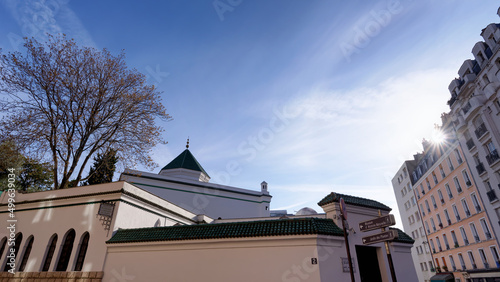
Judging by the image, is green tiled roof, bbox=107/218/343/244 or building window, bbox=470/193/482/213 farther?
building window, bbox=470/193/482/213

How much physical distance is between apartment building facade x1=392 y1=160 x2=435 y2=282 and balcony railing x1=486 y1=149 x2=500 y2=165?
17058 mm

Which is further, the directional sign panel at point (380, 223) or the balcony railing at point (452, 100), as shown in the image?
the balcony railing at point (452, 100)

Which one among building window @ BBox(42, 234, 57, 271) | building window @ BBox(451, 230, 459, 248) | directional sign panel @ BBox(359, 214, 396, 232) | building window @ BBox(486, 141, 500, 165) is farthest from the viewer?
building window @ BBox(451, 230, 459, 248)

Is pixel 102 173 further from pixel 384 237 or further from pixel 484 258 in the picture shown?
pixel 484 258

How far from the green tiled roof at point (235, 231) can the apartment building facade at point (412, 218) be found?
118 feet

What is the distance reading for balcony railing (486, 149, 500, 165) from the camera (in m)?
22.9

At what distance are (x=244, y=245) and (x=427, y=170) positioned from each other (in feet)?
113

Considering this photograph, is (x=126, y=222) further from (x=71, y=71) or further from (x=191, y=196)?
(x=191, y=196)

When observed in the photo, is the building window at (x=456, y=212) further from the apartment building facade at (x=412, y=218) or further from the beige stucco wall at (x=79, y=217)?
the beige stucco wall at (x=79, y=217)

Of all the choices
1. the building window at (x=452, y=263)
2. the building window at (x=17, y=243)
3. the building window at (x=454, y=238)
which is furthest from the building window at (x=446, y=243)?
the building window at (x=17, y=243)

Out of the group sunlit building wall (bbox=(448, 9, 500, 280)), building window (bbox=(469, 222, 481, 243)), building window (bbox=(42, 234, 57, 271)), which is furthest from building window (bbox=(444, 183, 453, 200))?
building window (bbox=(42, 234, 57, 271))

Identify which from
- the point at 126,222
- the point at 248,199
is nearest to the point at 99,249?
the point at 126,222

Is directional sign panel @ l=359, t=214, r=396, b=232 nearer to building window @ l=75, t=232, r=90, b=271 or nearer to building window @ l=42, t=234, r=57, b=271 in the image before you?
building window @ l=75, t=232, r=90, b=271

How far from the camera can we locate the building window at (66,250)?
12.9 m
